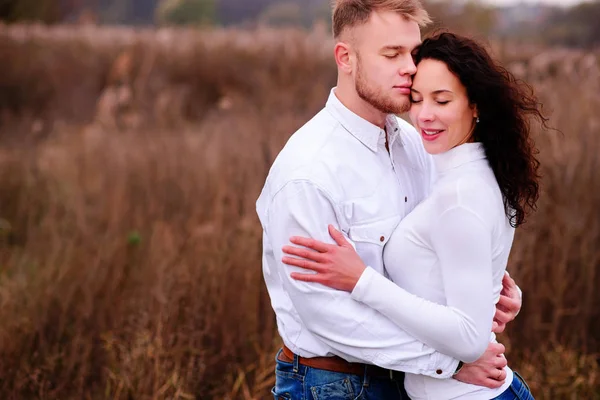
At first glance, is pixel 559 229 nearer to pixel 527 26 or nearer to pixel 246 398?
pixel 246 398

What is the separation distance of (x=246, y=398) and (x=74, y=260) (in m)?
1.85

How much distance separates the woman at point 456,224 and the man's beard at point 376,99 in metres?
0.04

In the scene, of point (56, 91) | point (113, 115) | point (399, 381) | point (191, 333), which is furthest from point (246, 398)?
point (56, 91)

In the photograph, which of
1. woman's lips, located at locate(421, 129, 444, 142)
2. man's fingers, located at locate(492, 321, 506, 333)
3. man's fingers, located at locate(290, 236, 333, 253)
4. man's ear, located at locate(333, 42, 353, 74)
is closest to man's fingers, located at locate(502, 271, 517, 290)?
man's fingers, located at locate(492, 321, 506, 333)

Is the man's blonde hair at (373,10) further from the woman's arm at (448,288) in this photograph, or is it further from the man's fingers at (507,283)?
the man's fingers at (507,283)

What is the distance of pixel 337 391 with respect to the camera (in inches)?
88.2

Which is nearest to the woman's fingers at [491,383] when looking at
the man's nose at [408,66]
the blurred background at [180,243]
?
the man's nose at [408,66]

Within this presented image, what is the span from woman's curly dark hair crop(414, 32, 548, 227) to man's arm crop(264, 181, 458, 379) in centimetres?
50

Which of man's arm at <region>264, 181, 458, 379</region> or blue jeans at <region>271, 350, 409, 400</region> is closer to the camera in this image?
man's arm at <region>264, 181, 458, 379</region>

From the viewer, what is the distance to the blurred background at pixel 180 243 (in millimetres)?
3594

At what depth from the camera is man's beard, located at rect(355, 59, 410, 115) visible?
90.5 inches

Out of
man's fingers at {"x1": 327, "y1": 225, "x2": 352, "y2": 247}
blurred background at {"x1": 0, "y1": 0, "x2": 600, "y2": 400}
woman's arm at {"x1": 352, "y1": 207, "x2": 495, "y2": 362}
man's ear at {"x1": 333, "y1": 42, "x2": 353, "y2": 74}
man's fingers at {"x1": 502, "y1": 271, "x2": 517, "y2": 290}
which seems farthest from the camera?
blurred background at {"x1": 0, "y1": 0, "x2": 600, "y2": 400}

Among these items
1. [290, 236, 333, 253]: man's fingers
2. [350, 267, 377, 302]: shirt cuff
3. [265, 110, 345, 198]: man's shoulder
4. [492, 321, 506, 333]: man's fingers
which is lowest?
[492, 321, 506, 333]: man's fingers

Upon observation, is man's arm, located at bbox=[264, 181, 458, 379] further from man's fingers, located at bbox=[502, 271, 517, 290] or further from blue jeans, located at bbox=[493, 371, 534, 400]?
man's fingers, located at bbox=[502, 271, 517, 290]
